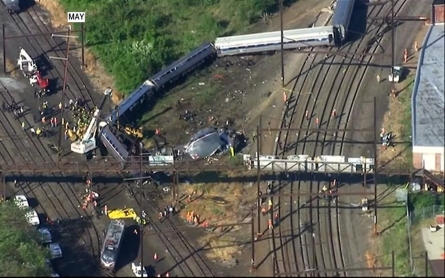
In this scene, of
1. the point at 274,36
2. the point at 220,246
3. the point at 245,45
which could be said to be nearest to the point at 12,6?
the point at 245,45

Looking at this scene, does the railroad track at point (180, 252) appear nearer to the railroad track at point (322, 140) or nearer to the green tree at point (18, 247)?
the railroad track at point (322, 140)

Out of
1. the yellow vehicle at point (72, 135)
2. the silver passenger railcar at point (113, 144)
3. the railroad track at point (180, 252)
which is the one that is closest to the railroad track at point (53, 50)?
the yellow vehicle at point (72, 135)

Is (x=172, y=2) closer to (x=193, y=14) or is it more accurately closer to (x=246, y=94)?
(x=193, y=14)

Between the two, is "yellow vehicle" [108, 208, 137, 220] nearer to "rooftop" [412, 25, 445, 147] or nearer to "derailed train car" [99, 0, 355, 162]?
"derailed train car" [99, 0, 355, 162]

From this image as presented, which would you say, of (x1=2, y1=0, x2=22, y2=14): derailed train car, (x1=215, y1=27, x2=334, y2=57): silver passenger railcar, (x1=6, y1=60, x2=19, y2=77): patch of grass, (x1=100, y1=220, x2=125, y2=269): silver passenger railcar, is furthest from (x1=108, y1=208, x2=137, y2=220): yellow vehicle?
(x1=2, y1=0, x2=22, y2=14): derailed train car

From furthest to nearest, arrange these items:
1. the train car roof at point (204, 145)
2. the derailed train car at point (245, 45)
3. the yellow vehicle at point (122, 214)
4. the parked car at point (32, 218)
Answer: the derailed train car at point (245, 45)
the train car roof at point (204, 145)
the yellow vehicle at point (122, 214)
the parked car at point (32, 218)
